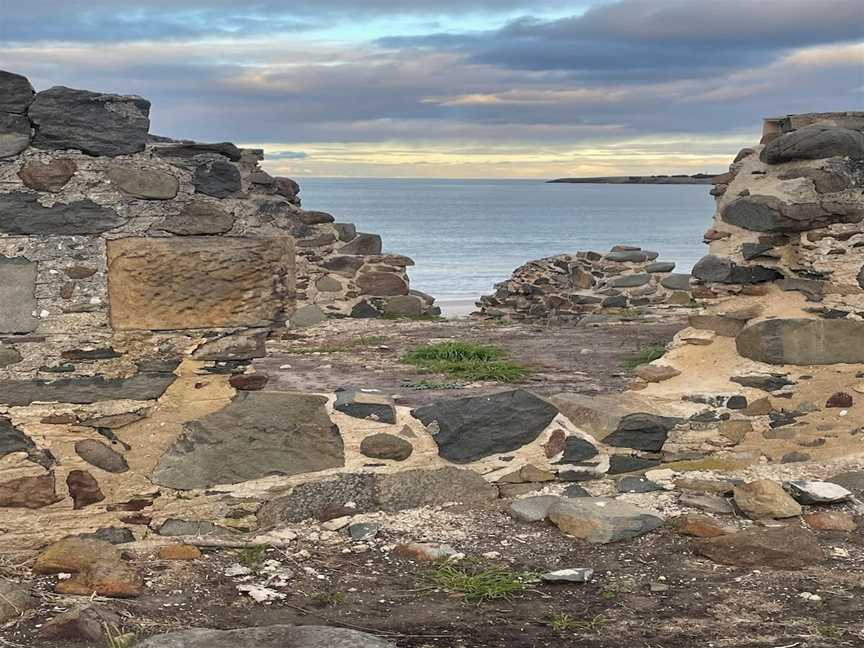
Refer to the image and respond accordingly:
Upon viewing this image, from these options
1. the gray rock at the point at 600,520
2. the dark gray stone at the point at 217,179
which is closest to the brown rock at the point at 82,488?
the dark gray stone at the point at 217,179

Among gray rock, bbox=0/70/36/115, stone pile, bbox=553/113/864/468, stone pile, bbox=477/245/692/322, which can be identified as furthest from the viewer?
stone pile, bbox=477/245/692/322

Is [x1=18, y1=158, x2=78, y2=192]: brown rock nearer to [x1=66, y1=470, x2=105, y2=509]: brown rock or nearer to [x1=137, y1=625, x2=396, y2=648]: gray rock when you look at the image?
[x1=66, y1=470, x2=105, y2=509]: brown rock

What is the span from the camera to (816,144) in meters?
5.92

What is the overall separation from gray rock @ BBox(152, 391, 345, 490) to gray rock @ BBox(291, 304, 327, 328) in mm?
6763

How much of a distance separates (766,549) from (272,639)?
2143 millimetres

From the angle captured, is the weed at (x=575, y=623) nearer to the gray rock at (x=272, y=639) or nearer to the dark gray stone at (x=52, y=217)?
the gray rock at (x=272, y=639)

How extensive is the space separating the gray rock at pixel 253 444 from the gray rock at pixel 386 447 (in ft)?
0.42

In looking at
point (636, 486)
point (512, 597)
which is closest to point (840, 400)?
point (636, 486)

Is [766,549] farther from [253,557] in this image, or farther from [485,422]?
[253,557]

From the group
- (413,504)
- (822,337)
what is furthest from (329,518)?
(822,337)

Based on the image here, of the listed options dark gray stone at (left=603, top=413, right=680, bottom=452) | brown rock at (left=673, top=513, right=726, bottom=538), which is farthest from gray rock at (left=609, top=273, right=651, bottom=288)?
brown rock at (left=673, top=513, right=726, bottom=538)

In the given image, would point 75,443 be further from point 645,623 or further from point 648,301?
point 648,301

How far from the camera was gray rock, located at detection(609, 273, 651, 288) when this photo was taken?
12.9 metres

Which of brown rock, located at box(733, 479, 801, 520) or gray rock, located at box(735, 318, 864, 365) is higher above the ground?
gray rock, located at box(735, 318, 864, 365)
